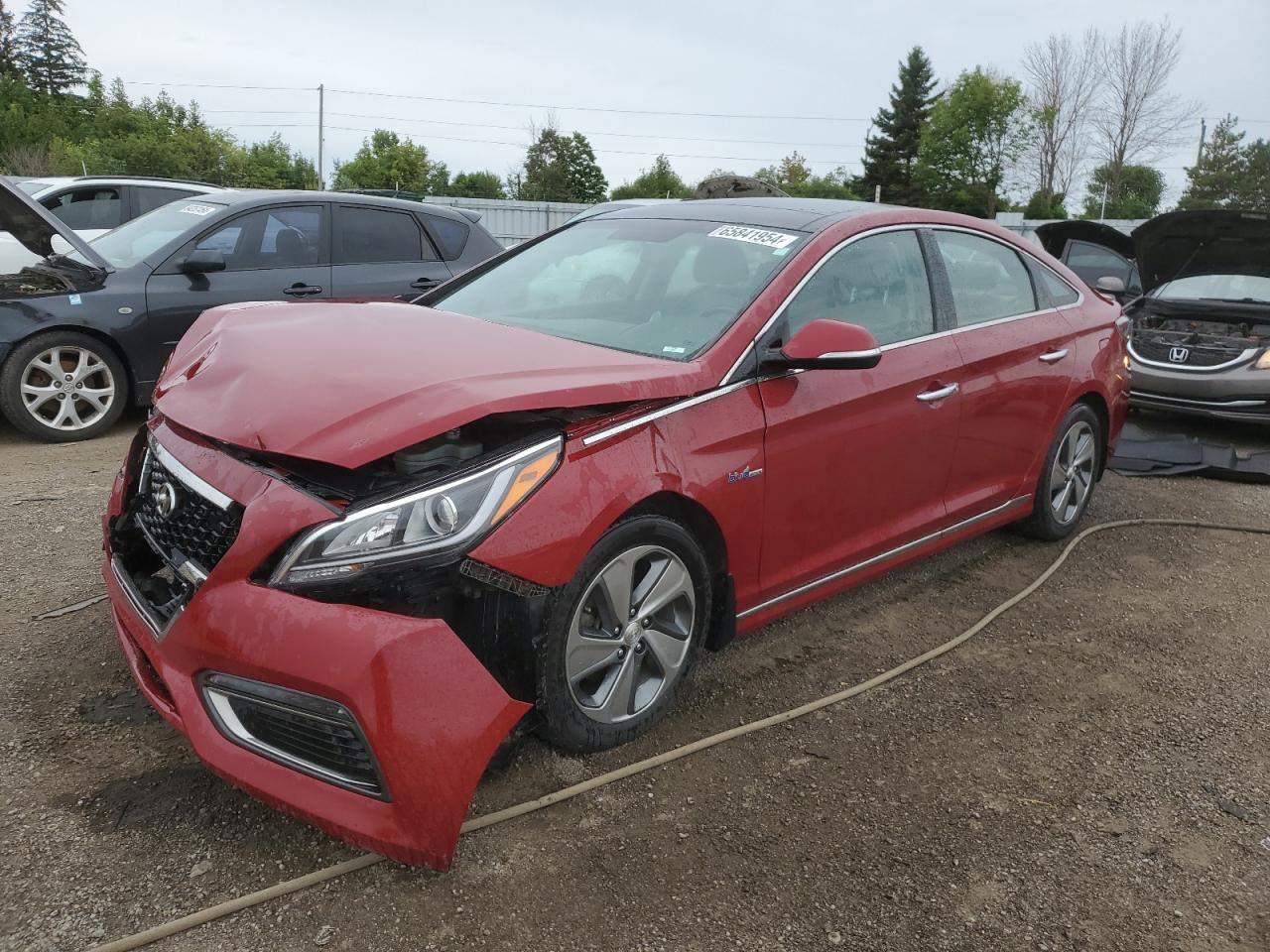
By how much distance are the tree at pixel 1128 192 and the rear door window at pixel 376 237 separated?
4928 centimetres

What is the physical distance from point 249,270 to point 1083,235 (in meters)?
7.15

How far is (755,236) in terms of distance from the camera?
10.9ft

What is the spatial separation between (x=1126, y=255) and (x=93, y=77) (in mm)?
62382

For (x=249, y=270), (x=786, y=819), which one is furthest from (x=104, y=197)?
(x=786, y=819)

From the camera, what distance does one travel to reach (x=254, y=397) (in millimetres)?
2299

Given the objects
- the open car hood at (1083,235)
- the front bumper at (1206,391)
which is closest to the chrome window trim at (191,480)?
the front bumper at (1206,391)

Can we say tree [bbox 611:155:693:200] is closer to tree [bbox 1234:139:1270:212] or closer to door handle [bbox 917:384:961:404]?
tree [bbox 1234:139:1270:212]

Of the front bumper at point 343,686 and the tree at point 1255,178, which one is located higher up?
the tree at point 1255,178

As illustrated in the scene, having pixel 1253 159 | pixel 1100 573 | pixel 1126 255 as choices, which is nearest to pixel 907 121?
pixel 1253 159

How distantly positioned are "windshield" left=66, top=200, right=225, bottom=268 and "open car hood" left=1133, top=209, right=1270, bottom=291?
6.79 metres

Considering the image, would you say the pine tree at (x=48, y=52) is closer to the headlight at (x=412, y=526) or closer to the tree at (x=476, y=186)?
the tree at (x=476, y=186)

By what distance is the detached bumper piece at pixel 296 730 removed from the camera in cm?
198

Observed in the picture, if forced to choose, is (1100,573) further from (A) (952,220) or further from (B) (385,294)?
(B) (385,294)

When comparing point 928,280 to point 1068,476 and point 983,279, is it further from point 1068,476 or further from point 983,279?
point 1068,476
